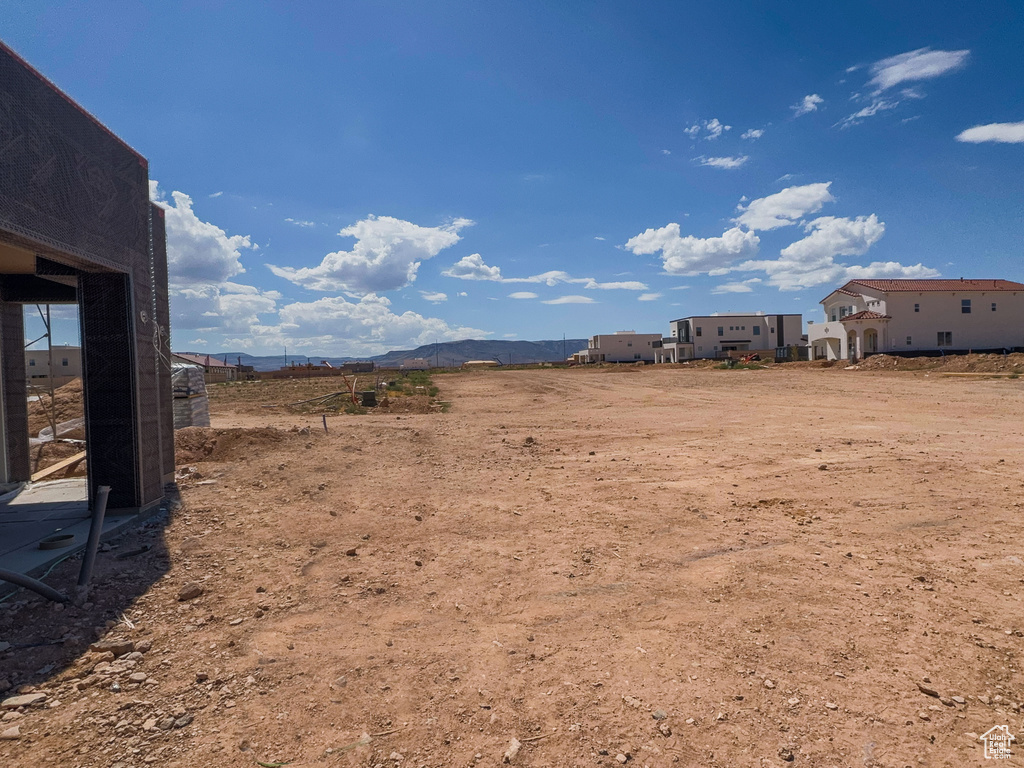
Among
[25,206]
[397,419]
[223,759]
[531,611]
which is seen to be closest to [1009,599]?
[531,611]

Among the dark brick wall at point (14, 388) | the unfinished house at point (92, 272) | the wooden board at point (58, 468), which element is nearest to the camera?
the unfinished house at point (92, 272)

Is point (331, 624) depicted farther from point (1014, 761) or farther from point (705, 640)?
point (1014, 761)

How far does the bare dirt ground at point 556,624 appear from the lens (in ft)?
9.21

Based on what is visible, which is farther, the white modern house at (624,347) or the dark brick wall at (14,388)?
the white modern house at (624,347)

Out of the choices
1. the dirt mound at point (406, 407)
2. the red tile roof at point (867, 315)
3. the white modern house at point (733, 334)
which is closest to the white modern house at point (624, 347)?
the white modern house at point (733, 334)

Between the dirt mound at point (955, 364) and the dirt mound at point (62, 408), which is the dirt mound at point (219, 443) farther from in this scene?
the dirt mound at point (955, 364)

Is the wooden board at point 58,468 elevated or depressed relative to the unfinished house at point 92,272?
depressed

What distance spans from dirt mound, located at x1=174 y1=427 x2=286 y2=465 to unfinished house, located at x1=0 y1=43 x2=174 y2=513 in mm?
2501

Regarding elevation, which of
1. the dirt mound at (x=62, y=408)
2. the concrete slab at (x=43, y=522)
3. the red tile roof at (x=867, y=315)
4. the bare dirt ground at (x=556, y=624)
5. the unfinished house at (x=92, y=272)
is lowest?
the bare dirt ground at (x=556, y=624)

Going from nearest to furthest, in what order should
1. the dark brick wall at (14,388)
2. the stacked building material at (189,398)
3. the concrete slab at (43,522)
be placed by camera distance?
the concrete slab at (43,522), the dark brick wall at (14,388), the stacked building material at (189,398)

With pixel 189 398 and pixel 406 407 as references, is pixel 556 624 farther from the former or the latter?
pixel 406 407

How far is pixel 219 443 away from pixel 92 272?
219 inches

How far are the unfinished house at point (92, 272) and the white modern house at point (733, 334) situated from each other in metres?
71.9

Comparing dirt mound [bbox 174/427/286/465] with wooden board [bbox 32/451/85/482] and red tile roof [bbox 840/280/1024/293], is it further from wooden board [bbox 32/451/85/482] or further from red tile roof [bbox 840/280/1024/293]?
red tile roof [bbox 840/280/1024/293]
